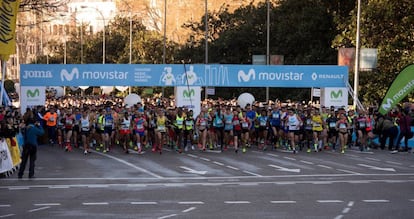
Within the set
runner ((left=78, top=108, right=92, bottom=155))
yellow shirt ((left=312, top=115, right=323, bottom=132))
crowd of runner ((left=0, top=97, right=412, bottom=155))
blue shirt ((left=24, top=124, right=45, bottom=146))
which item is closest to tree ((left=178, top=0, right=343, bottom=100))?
crowd of runner ((left=0, top=97, right=412, bottom=155))

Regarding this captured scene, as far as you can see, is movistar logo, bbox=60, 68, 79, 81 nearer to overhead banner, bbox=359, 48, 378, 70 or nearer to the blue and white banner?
the blue and white banner

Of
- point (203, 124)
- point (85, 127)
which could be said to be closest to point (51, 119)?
point (85, 127)

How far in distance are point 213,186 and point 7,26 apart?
771 centimetres

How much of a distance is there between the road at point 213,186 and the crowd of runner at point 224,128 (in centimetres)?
104

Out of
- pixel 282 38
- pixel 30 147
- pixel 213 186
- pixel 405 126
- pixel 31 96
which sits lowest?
pixel 213 186

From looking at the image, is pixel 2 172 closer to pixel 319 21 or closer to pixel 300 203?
pixel 300 203

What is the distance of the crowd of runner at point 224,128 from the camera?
28109 millimetres

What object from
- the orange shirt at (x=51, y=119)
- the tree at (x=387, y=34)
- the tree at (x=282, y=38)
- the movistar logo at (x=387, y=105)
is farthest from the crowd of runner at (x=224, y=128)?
the tree at (x=282, y=38)

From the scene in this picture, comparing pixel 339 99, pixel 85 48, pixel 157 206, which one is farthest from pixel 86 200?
pixel 85 48

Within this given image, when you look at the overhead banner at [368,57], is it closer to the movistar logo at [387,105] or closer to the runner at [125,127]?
the movistar logo at [387,105]

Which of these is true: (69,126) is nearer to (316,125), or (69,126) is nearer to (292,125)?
(292,125)

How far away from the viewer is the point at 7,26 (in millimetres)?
21562

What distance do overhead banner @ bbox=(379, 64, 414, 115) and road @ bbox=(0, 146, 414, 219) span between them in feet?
13.5

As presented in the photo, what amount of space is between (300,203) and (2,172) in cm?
881
